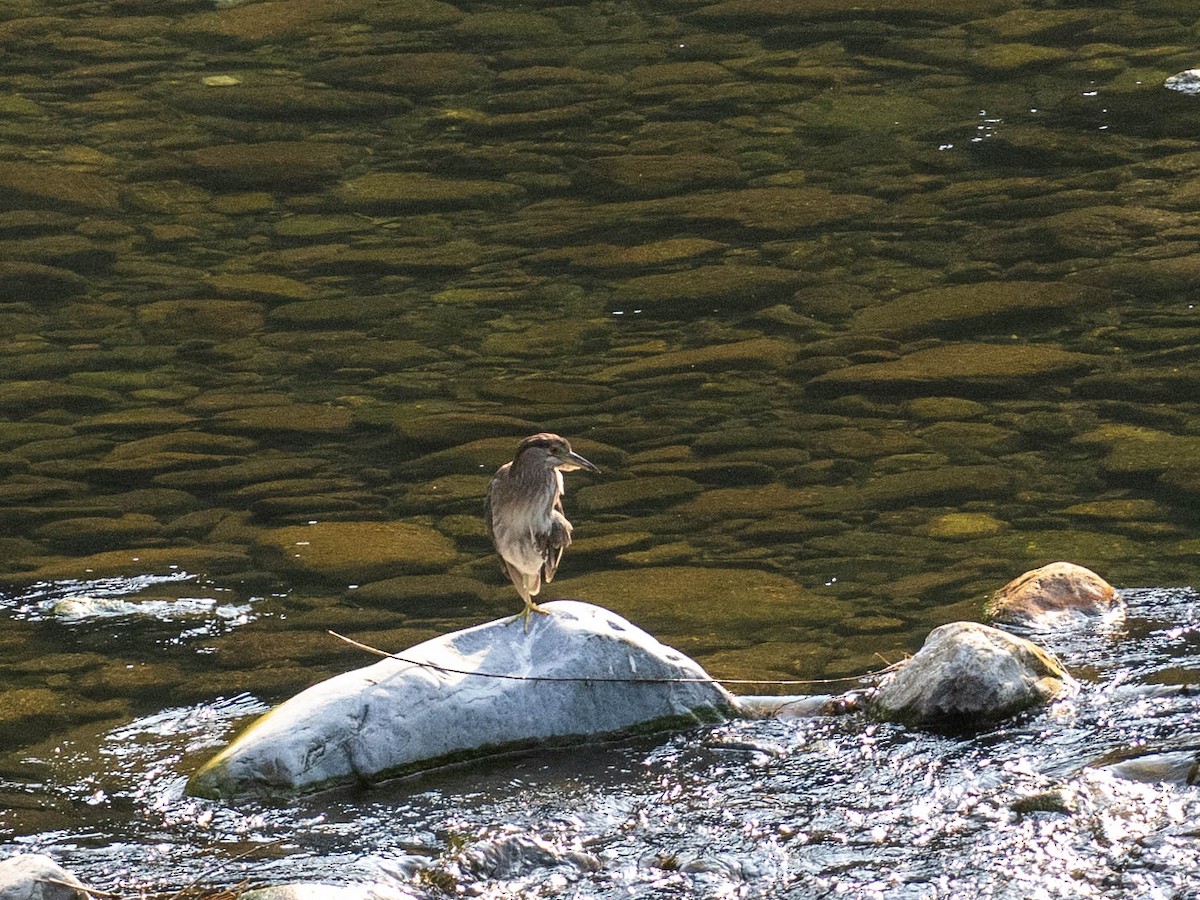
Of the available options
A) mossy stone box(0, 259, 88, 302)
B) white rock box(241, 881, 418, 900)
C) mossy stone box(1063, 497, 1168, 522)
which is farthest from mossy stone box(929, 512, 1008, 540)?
mossy stone box(0, 259, 88, 302)

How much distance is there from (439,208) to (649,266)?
7.23 ft

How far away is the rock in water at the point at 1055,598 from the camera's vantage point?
7430 mm

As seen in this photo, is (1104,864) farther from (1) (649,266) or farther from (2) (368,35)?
(2) (368,35)

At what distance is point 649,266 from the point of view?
1212cm

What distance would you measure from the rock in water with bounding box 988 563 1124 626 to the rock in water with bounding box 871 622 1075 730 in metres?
0.75

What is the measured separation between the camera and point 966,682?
6.53 meters

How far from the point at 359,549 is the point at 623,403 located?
2.18 m

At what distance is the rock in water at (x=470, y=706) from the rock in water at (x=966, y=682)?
67 cm

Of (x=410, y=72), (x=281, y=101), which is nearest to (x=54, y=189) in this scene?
(x=281, y=101)

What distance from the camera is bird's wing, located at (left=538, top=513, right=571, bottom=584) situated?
6.83 meters

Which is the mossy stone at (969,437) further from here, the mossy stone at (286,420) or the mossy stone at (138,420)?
the mossy stone at (138,420)

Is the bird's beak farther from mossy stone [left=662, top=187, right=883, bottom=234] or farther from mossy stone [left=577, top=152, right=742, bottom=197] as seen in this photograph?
mossy stone [left=577, top=152, right=742, bottom=197]

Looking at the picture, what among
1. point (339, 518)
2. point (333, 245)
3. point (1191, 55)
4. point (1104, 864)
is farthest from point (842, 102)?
point (1104, 864)

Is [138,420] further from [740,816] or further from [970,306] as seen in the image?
[740,816]
